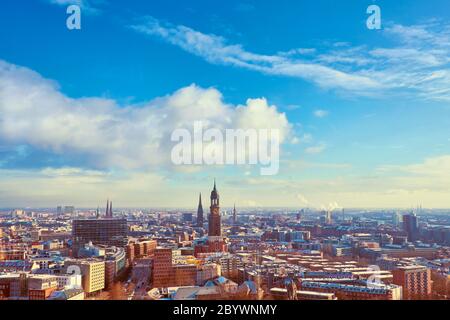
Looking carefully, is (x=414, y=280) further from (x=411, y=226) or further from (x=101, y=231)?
(x=101, y=231)

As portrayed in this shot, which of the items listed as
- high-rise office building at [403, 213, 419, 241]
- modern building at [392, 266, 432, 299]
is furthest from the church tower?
modern building at [392, 266, 432, 299]

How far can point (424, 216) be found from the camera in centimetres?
1063

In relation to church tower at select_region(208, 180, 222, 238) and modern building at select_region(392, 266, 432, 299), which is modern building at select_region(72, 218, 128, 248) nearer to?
church tower at select_region(208, 180, 222, 238)

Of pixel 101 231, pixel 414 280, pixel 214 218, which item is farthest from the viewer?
pixel 101 231

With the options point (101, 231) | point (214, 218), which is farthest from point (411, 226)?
point (101, 231)

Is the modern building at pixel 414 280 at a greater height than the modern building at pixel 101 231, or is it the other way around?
the modern building at pixel 101 231

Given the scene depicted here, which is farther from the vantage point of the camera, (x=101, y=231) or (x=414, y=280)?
(x=101, y=231)

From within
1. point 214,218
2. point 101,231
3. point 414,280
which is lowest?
point 414,280

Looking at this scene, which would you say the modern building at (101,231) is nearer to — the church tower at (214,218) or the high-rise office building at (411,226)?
A: the church tower at (214,218)

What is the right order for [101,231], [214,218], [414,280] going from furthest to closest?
[101,231]
[214,218]
[414,280]

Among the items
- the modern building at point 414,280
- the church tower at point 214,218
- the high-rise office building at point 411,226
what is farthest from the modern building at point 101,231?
the high-rise office building at point 411,226

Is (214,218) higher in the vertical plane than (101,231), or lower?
higher

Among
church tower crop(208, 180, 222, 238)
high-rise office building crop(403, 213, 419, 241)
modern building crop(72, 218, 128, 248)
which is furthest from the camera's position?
modern building crop(72, 218, 128, 248)
